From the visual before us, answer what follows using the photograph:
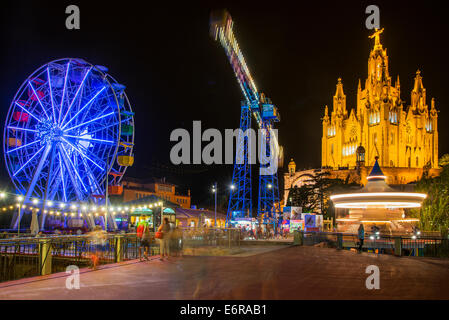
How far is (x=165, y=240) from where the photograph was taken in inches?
688

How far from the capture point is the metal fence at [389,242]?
21969mm

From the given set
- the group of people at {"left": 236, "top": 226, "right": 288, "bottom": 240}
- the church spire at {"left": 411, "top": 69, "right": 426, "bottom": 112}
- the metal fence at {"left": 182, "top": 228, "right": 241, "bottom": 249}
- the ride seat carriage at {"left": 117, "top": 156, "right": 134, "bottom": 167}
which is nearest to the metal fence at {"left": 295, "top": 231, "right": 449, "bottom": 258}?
the metal fence at {"left": 182, "top": 228, "right": 241, "bottom": 249}

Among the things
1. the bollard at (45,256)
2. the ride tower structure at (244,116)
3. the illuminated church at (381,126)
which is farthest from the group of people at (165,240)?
the illuminated church at (381,126)

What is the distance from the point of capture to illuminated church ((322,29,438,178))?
95.8 metres

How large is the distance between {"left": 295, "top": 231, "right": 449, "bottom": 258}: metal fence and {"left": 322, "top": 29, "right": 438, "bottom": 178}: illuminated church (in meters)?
65.4

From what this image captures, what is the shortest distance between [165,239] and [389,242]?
1583 cm

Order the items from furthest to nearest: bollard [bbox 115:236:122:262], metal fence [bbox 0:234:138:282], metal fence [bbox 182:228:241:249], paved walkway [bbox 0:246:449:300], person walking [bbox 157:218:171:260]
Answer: metal fence [bbox 182:228:241:249] → person walking [bbox 157:218:171:260] → bollard [bbox 115:236:122:262] → metal fence [bbox 0:234:138:282] → paved walkway [bbox 0:246:449:300]

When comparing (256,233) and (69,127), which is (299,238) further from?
(69,127)

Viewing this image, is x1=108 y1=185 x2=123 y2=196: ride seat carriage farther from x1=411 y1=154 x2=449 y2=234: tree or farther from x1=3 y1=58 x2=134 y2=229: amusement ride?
x1=411 y1=154 x2=449 y2=234: tree

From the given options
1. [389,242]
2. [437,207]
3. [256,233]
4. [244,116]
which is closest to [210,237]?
[389,242]

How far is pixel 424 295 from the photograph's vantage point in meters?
9.26
